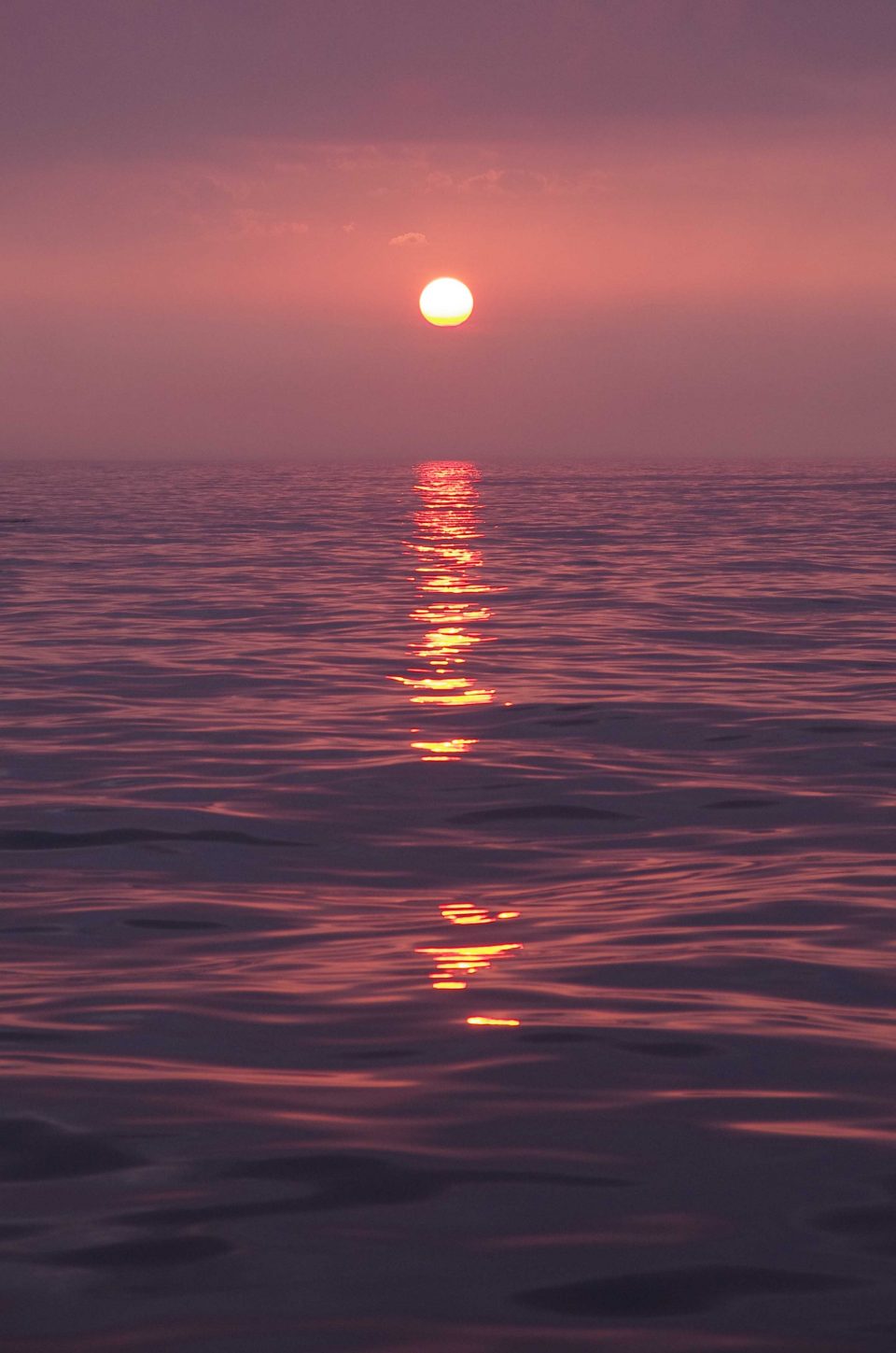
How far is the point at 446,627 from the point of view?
61.5 ft

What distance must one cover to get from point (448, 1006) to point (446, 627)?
13.1 m

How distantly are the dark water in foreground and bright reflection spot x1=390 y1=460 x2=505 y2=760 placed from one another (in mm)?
138

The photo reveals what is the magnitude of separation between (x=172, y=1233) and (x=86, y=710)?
9.06 m

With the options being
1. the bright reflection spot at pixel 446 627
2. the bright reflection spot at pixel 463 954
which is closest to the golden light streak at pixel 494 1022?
the bright reflection spot at pixel 463 954

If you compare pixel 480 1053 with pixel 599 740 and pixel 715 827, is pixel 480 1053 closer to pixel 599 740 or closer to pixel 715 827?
pixel 715 827

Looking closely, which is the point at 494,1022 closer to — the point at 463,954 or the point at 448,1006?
the point at 448,1006

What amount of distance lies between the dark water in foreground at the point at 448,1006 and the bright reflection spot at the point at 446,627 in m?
0.14

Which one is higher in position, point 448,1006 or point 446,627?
point 446,627

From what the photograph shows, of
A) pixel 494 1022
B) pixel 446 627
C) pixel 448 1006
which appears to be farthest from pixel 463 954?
pixel 446 627

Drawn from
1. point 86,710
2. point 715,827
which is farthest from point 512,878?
point 86,710

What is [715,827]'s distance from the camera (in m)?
8.84

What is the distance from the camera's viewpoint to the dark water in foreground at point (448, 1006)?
3.71 metres

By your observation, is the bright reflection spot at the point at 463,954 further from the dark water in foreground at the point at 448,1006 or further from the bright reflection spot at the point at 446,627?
the bright reflection spot at the point at 446,627

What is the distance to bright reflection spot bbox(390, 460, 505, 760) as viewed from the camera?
1312 centimetres
